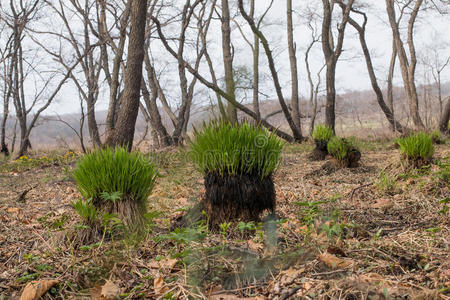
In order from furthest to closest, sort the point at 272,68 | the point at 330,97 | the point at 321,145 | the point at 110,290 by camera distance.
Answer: the point at 330,97 → the point at 272,68 → the point at 321,145 → the point at 110,290

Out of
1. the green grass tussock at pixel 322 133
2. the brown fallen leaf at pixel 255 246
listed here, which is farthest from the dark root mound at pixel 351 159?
the brown fallen leaf at pixel 255 246

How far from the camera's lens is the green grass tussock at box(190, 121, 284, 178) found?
2.67 metres

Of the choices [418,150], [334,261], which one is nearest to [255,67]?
[418,150]

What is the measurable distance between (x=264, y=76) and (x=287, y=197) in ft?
46.9

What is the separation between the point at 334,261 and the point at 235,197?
115cm

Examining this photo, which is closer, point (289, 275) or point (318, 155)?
point (289, 275)

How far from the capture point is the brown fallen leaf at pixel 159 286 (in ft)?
5.34

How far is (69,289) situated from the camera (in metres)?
1.76

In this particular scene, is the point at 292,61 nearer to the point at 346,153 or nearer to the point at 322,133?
the point at 322,133

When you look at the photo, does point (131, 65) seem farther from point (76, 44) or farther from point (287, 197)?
point (76, 44)

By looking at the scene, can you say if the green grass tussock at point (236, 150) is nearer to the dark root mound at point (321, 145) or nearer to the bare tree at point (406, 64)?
the dark root mound at point (321, 145)

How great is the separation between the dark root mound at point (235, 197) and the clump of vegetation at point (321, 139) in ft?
15.1

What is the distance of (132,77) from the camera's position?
562 centimetres

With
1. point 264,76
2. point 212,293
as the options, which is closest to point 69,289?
point 212,293
